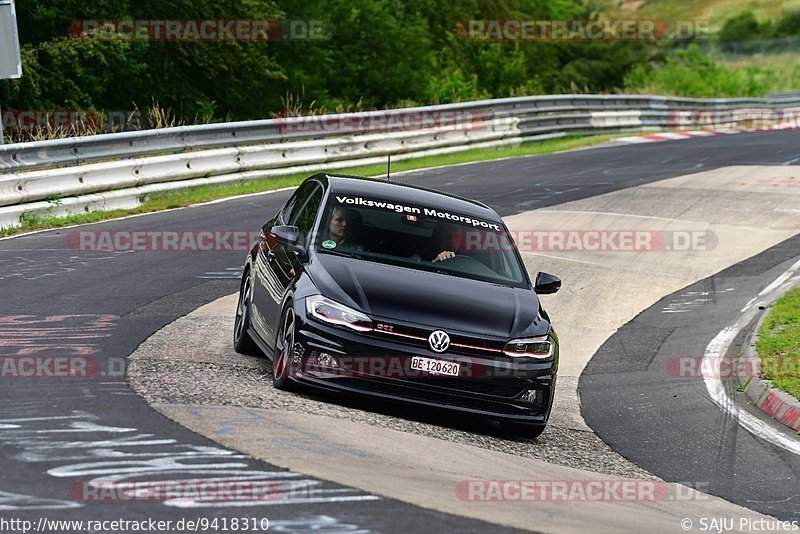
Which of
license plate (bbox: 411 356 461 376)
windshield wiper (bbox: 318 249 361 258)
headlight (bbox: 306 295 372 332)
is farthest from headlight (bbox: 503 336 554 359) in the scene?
windshield wiper (bbox: 318 249 361 258)

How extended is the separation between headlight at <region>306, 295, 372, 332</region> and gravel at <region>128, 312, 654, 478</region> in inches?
20.8

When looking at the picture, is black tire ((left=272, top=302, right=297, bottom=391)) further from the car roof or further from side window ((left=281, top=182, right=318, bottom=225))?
side window ((left=281, top=182, right=318, bottom=225))

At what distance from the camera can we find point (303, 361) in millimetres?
8484

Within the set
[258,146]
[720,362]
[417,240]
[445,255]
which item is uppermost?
[417,240]

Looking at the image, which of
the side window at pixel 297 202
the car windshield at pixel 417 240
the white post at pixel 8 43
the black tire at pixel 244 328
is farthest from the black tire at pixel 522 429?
the white post at pixel 8 43

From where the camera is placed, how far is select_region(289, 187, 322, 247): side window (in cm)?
980

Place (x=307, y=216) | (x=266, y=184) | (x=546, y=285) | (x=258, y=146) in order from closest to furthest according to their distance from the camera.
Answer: (x=546, y=285)
(x=307, y=216)
(x=266, y=184)
(x=258, y=146)

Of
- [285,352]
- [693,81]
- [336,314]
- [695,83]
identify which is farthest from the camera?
[693,81]

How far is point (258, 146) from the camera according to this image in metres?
22.8

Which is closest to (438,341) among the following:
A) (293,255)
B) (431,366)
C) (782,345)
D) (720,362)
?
(431,366)

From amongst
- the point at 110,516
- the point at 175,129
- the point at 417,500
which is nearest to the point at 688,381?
the point at 417,500

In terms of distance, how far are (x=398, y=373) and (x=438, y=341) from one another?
350 mm

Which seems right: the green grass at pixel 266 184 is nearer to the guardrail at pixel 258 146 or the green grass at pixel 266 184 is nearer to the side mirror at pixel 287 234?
the guardrail at pixel 258 146

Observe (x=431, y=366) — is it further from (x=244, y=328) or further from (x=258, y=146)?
(x=258, y=146)
